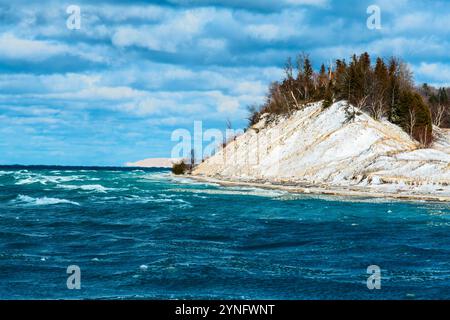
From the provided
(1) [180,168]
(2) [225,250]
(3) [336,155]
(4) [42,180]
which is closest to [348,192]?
(3) [336,155]

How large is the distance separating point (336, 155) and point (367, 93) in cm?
1987

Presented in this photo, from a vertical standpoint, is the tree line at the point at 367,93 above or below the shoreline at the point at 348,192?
above

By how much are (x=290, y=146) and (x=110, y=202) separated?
40499 mm

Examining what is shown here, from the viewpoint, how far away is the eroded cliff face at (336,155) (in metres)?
61.1

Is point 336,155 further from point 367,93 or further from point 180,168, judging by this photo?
point 180,168

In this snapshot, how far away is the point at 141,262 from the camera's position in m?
22.8

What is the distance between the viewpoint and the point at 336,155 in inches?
2992

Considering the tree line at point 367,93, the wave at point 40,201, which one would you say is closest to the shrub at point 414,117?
the tree line at point 367,93

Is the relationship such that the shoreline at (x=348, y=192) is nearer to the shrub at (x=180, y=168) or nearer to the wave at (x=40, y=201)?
the wave at (x=40, y=201)

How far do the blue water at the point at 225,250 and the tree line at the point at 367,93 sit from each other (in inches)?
1648

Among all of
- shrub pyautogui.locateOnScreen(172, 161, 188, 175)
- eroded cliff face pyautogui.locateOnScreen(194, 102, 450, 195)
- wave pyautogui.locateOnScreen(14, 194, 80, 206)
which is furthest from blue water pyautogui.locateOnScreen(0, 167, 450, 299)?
shrub pyautogui.locateOnScreen(172, 161, 188, 175)
